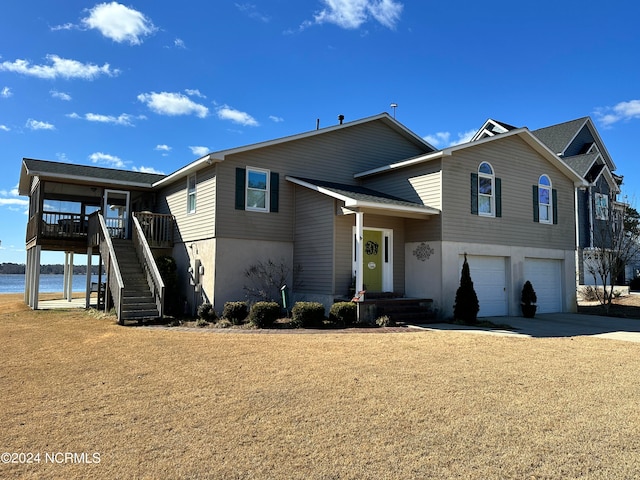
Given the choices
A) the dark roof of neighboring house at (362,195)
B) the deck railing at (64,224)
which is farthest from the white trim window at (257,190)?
the deck railing at (64,224)

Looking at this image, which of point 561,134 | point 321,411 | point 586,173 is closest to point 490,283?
point 321,411

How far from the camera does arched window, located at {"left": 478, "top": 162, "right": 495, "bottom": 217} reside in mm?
15320

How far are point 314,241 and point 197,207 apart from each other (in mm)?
4223

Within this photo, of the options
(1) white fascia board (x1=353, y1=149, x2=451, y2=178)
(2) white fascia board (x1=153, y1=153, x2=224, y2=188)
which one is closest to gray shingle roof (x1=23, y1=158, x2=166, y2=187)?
(2) white fascia board (x1=153, y1=153, x2=224, y2=188)

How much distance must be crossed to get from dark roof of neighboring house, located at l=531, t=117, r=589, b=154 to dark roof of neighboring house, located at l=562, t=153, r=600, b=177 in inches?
39.7

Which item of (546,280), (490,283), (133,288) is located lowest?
(133,288)

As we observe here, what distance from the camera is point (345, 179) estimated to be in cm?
1708

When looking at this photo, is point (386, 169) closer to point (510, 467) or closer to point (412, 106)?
point (412, 106)

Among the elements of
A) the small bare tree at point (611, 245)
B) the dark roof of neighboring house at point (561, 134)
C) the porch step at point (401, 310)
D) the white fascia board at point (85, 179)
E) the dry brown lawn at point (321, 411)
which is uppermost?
the dark roof of neighboring house at point (561, 134)

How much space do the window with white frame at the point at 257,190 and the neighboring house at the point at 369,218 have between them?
0.11 feet

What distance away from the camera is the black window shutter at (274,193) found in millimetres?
15281

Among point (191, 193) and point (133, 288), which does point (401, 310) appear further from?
point (191, 193)

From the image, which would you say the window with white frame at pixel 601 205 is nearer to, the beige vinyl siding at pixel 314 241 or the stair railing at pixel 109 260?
the beige vinyl siding at pixel 314 241

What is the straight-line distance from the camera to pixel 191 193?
633 inches
